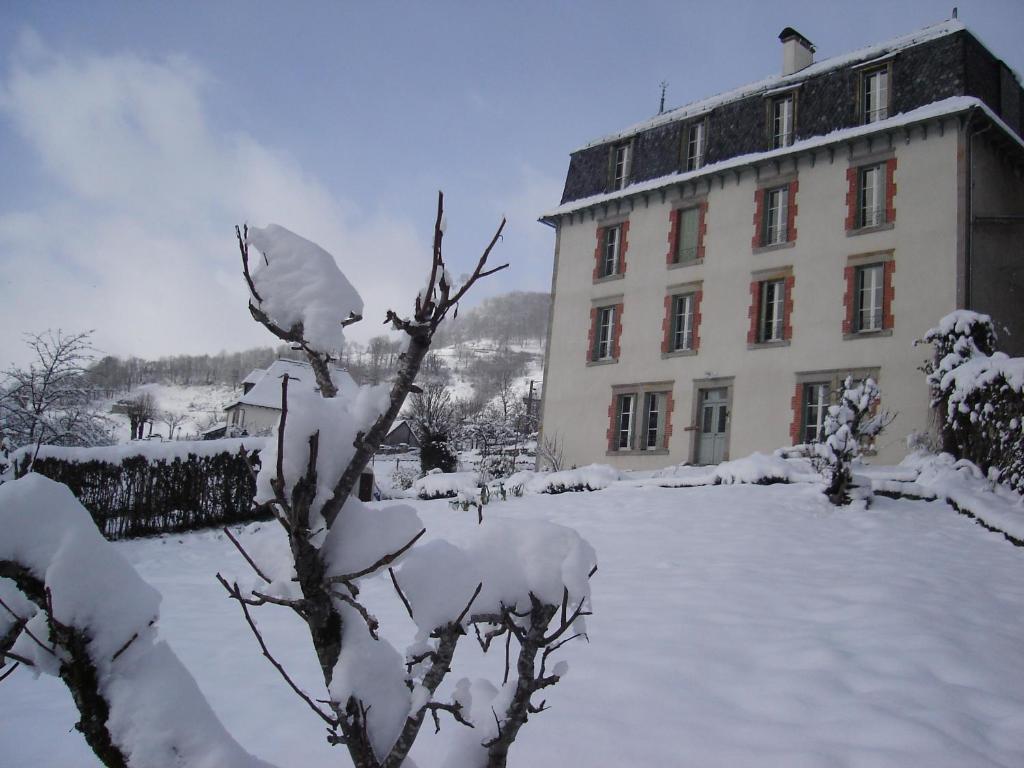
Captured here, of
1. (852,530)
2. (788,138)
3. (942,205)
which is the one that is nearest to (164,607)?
(852,530)

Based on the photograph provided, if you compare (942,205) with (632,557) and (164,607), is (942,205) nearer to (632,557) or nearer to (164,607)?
(632,557)

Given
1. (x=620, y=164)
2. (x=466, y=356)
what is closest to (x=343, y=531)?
(x=620, y=164)

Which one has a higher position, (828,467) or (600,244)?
(600,244)

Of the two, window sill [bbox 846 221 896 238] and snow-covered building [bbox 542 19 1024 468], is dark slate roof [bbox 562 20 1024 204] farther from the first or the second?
window sill [bbox 846 221 896 238]

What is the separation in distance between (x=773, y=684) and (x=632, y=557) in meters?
3.32

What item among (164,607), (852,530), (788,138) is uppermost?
(788,138)

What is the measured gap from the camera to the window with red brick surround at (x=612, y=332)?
19.0m

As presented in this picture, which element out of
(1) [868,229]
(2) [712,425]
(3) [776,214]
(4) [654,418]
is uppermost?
(3) [776,214]

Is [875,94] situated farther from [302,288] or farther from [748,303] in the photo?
[302,288]

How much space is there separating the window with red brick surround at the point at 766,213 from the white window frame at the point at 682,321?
211 cm

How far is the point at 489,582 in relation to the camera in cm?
177

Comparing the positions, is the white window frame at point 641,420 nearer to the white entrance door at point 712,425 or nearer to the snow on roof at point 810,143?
the white entrance door at point 712,425

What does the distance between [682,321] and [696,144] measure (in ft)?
15.5

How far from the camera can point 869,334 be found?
1492 centimetres
